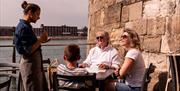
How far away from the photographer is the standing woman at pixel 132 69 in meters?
4.35

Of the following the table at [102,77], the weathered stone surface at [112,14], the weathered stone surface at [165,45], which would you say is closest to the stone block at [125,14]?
the weathered stone surface at [112,14]

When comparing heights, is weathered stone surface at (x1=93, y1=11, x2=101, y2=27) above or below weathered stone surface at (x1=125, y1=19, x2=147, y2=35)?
above

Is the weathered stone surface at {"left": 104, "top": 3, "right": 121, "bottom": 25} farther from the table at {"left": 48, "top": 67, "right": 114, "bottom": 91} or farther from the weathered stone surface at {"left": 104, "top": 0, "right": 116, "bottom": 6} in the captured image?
the table at {"left": 48, "top": 67, "right": 114, "bottom": 91}

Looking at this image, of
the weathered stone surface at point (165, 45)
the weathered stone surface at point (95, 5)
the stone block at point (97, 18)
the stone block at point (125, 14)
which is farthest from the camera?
the stone block at point (97, 18)

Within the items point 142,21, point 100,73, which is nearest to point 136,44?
point 100,73

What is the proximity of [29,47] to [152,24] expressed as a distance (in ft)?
4.91

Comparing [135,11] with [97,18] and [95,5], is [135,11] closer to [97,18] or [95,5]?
[97,18]

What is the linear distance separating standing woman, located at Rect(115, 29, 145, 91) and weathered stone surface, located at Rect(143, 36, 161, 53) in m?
0.51

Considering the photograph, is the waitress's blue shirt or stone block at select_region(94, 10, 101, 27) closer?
the waitress's blue shirt

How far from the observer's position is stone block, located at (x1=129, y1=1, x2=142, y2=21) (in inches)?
208

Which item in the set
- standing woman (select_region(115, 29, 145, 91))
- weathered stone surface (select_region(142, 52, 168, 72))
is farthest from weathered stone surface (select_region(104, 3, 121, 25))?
standing woman (select_region(115, 29, 145, 91))

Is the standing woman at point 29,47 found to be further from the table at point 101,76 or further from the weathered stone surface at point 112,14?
the weathered stone surface at point 112,14

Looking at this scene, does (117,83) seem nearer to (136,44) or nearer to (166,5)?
(136,44)

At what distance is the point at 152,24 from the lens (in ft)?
16.4
